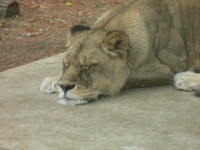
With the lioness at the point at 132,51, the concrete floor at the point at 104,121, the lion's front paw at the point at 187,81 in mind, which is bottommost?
the concrete floor at the point at 104,121

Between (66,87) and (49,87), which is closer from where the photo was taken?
(66,87)

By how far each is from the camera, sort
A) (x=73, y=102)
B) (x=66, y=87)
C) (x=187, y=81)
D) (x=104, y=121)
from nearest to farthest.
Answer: (x=104, y=121) → (x=66, y=87) → (x=73, y=102) → (x=187, y=81)

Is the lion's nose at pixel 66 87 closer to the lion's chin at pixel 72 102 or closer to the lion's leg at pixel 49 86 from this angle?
the lion's chin at pixel 72 102

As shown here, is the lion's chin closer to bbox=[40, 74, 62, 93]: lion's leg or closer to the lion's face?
the lion's face

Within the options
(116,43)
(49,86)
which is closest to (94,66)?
(116,43)

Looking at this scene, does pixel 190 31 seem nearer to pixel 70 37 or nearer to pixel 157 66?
pixel 157 66

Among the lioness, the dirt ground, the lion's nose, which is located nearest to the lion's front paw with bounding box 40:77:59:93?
the lioness

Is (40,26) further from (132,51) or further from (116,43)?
(116,43)

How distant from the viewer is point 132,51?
3.88 meters

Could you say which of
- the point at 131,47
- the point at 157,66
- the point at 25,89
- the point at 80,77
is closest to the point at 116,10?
the point at 131,47

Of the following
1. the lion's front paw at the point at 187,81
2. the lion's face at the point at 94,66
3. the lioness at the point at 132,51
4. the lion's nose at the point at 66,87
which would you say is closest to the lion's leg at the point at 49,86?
the lioness at the point at 132,51

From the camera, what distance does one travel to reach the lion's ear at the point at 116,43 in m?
3.54

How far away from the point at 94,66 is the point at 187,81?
1135 millimetres

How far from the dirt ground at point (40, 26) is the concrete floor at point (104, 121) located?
2.65 metres
